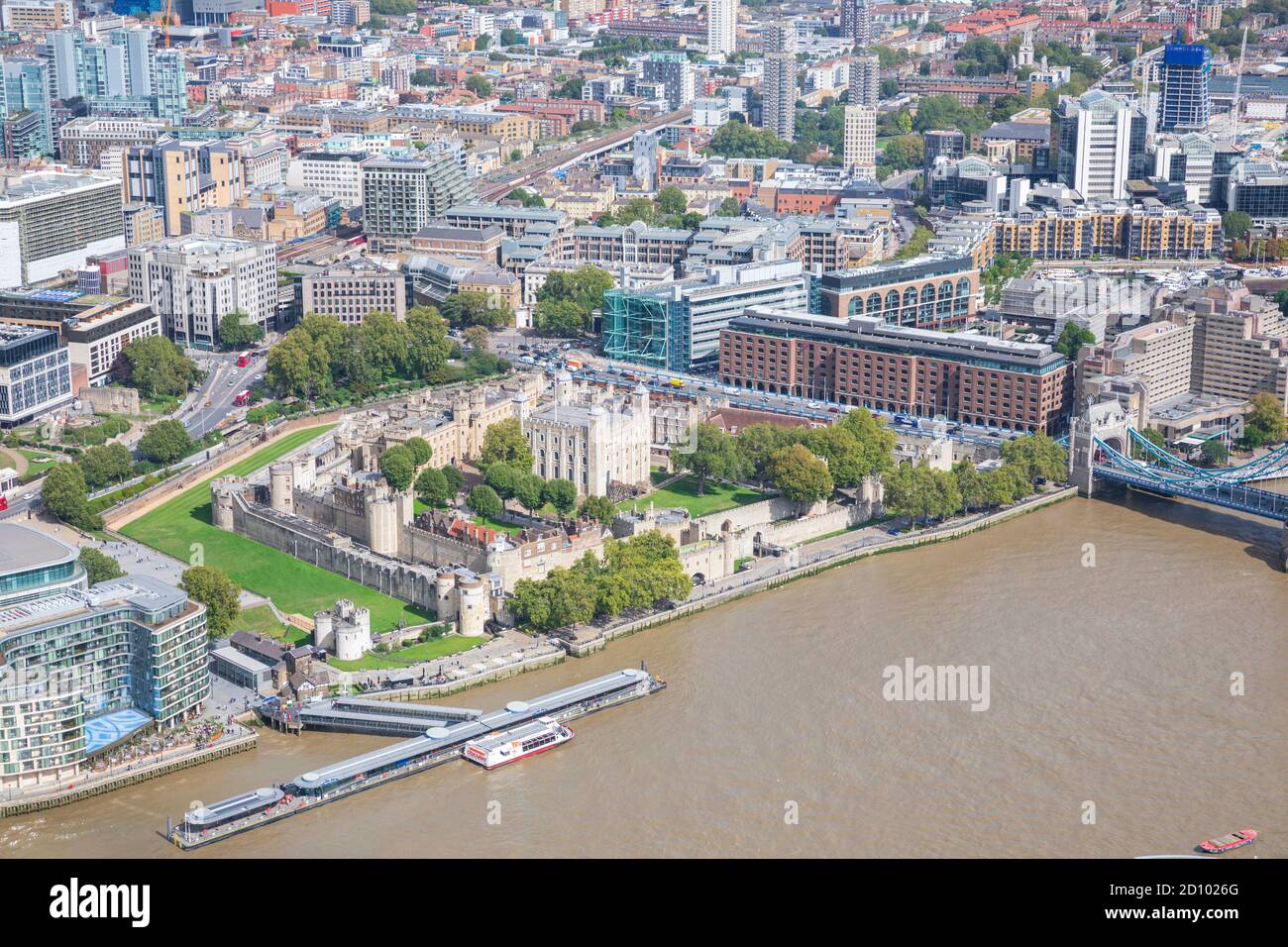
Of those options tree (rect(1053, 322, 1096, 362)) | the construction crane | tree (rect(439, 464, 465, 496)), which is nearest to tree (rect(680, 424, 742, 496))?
tree (rect(439, 464, 465, 496))

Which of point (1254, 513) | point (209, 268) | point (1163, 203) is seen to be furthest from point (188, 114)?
point (1254, 513)

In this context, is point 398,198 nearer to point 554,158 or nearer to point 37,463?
point 554,158

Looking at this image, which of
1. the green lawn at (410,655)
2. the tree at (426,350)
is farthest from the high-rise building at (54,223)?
the green lawn at (410,655)

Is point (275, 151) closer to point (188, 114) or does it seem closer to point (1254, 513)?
point (188, 114)

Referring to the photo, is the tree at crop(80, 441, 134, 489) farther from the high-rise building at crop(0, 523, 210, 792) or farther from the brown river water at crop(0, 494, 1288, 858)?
the brown river water at crop(0, 494, 1288, 858)

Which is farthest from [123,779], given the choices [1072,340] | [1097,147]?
[1097,147]

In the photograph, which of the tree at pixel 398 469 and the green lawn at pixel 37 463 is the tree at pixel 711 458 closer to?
the tree at pixel 398 469
